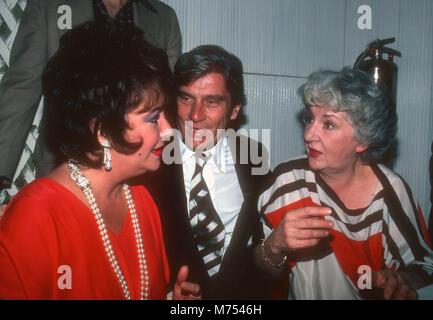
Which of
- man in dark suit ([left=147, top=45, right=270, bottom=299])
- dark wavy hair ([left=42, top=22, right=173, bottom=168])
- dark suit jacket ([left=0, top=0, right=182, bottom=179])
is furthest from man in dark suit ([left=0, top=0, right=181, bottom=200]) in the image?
dark wavy hair ([left=42, top=22, right=173, bottom=168])

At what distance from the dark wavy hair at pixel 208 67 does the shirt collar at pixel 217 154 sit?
0.23m

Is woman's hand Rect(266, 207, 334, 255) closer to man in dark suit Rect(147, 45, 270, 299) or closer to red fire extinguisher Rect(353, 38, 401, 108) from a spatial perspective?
man in dark suit Rect(147, 45, 270, 299)

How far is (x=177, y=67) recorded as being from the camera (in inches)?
67.4

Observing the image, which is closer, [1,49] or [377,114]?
[377,114]

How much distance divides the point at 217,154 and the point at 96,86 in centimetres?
78

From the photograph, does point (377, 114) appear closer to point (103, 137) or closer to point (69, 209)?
point (103, 137)

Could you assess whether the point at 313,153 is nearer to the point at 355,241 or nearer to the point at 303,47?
the point at 355,241

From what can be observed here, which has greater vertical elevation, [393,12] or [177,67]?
[393,12]

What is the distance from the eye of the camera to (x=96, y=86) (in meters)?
1.02
